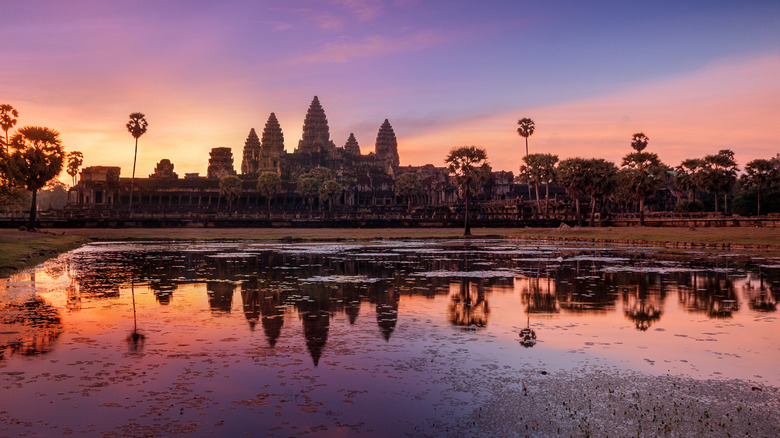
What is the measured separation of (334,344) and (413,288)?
31.3ft

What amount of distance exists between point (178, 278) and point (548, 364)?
59.6 ft

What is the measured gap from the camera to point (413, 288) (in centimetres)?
2184

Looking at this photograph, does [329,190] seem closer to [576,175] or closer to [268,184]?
[268,184]

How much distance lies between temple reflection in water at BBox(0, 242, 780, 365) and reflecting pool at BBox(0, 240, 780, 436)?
11 centimetres

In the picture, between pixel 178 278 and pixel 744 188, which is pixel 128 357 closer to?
pixel 178 278

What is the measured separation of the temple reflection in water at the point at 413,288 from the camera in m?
15.6

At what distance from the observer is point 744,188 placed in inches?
4092

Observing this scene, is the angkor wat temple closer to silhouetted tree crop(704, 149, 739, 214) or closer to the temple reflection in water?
silhouetted tree crop(704, 149, 739, 214)

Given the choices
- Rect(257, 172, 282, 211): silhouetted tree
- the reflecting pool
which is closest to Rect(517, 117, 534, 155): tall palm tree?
Rect(257, 172, 282, 211): silhouetted tree

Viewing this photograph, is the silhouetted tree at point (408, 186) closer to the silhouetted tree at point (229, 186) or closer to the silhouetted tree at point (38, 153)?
the silhouetted tree at point (229, 186)

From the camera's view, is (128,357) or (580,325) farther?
(580,325)

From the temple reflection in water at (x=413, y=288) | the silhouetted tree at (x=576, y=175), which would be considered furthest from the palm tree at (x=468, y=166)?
the temple reflection in water at (x=413, y=288)

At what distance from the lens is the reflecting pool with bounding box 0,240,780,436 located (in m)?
8.38

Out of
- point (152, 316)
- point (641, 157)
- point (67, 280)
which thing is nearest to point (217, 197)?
point (641, 157)
